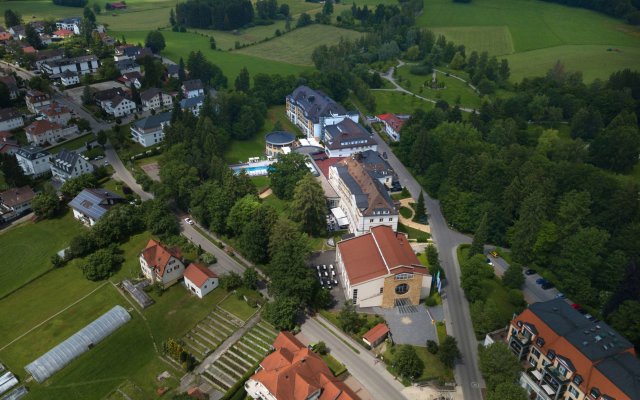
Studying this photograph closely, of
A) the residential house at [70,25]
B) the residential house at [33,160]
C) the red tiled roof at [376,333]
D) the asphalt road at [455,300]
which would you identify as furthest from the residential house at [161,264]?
the residential house at [70,25]

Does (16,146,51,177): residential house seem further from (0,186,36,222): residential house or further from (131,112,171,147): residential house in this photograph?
(131,112,171,147): residential house

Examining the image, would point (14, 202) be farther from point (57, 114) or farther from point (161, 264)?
point (161, 264)

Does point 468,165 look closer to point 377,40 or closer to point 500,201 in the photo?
point 500,201

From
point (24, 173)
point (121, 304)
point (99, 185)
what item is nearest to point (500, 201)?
point (121, 304)

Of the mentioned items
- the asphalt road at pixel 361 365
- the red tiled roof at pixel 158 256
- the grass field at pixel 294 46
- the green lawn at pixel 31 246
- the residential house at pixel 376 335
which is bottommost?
the green lawn at pixel 31 246

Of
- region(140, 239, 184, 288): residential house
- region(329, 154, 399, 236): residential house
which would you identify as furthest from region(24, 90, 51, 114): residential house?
region(329, 154, 399, 236): residential house

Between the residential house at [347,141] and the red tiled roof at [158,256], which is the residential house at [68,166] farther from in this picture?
the residential house at [347,141]

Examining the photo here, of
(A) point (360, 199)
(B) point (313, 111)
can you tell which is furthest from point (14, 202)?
(B) point (313, 111)
